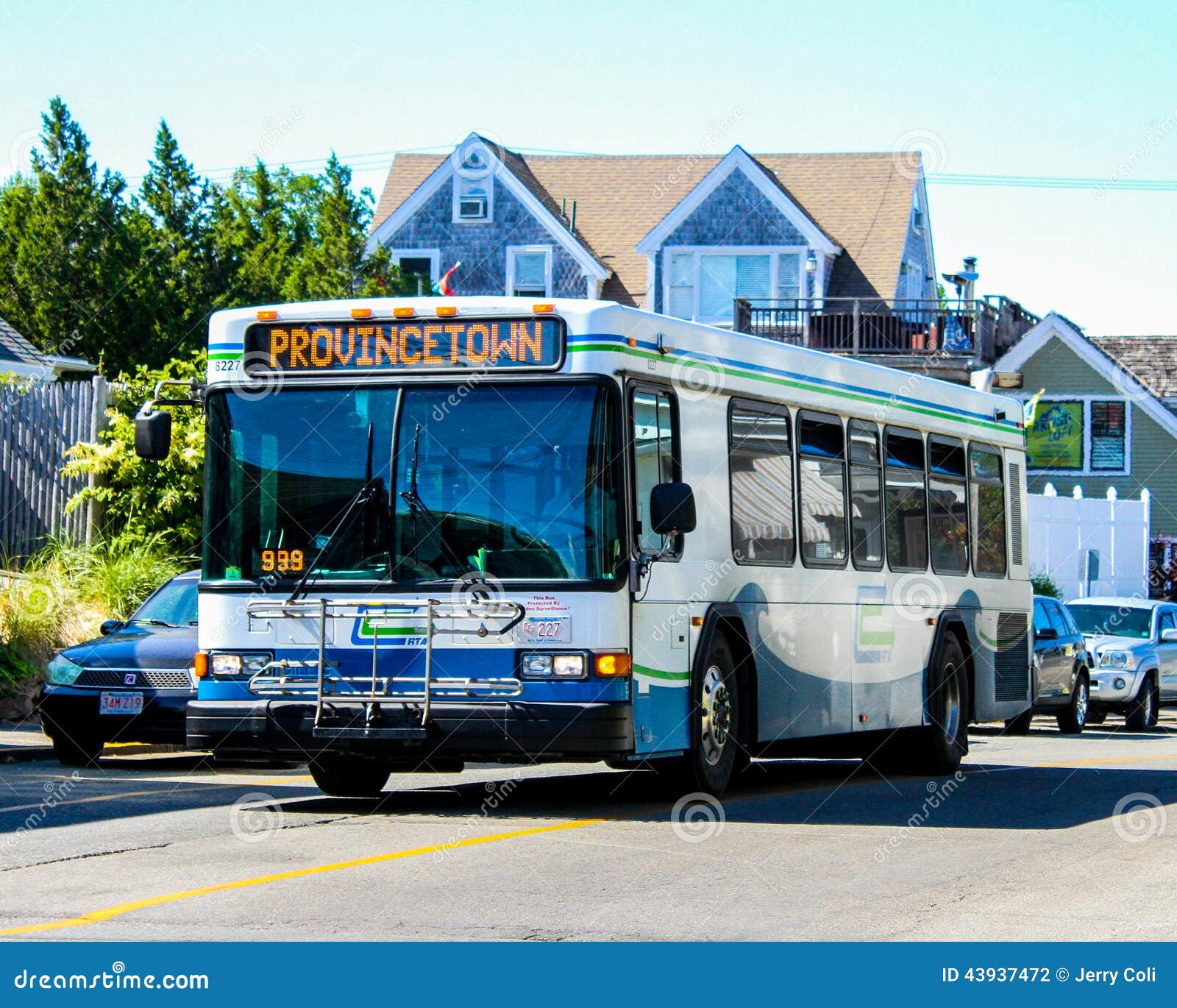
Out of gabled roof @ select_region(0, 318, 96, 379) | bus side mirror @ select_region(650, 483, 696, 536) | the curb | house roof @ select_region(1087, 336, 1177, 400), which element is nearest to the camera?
bus side mirror @ select_region(650, 483, 696, 536)

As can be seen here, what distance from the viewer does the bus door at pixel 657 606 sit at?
1161cm

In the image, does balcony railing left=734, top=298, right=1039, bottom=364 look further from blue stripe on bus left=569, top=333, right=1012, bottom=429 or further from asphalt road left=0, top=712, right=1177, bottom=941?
asphalt road left=0, top=712, right=1177, bottom=941

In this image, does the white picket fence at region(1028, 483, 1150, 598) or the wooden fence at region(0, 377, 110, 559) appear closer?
the wooden fence at region(0, 377, 110, 559)

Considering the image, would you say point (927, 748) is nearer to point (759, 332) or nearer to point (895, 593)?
point (895, 593)

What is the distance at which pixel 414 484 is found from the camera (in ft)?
38.2

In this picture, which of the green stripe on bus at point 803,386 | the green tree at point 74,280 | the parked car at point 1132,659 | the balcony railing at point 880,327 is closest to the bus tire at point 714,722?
the green stripe on bus at point 803,386

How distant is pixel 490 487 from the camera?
11.5 meters

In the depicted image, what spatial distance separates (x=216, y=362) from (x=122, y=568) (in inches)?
382

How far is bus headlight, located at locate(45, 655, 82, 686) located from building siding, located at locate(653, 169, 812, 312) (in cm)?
3093

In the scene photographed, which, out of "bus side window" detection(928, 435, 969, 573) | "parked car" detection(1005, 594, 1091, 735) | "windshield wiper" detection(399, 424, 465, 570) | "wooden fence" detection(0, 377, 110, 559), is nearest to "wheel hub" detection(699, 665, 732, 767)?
"windshield wiper" detection(399, 424, 465, 570)

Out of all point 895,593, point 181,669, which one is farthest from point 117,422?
point 895,593

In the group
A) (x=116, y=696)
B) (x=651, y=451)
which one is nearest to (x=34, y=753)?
(x=116, y=696)

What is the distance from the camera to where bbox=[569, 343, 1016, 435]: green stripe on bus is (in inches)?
456

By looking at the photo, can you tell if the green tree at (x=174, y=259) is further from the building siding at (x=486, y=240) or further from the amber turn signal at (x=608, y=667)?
the amber turn signal at (x=608, y=667)
